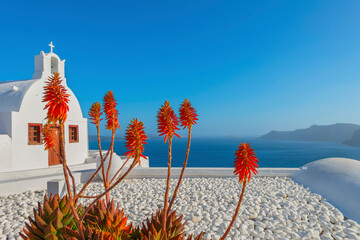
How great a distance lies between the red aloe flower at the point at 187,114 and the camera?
6.56 feet

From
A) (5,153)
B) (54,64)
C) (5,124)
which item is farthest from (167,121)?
(54,64)

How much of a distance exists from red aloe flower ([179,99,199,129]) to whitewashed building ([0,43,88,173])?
8.27m

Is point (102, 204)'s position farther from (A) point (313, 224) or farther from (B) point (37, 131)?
(B) point (37, 131)

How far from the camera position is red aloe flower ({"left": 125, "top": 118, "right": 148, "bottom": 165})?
1.76m

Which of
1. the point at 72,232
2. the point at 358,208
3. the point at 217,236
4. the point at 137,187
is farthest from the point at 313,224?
the point at 137,187

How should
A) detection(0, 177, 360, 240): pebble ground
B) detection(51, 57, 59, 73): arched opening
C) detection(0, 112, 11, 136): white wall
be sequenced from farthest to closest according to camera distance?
1. detection(51, 57, 59, 73): arched opening
2. detection(0, 112, 11, 136): white wall
3. detection(0, 177, 360, 240): pebble ground

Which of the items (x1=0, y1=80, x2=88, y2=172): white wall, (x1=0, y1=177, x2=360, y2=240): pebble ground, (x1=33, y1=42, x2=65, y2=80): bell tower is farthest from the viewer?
(x1=33, y1=42, x2=65, y2=80): bell tower

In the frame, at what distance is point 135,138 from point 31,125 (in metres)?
10.6

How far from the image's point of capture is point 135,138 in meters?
1.78

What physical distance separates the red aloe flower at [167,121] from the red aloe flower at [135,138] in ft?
0.53

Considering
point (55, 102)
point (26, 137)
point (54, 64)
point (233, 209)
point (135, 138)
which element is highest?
point (54, 64)

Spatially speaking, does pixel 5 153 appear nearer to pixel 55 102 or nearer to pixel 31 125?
pixel 31 125

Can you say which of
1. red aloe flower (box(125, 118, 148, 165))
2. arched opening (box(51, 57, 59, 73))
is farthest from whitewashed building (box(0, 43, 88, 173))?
red aloe flower (box(125, 118, 148, 165))

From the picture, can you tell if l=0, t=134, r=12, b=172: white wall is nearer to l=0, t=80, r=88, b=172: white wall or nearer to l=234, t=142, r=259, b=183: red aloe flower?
l=0, t=80, r=88, b=172: white wall
